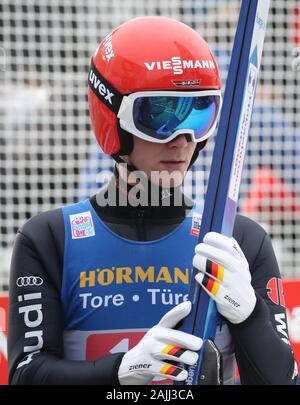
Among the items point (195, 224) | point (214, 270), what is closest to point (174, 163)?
point (195, 224)

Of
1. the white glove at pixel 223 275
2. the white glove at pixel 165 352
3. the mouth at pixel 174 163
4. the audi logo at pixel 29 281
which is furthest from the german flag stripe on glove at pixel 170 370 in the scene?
the mouth at pixel 174 163

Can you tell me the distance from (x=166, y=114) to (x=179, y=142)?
0.07 m

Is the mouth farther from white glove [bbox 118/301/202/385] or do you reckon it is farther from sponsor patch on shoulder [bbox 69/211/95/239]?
white glove [bbox 118/301/202/385]

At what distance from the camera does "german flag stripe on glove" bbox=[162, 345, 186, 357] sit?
1.79 meters

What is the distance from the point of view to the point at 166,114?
204 cm

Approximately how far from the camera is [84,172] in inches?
231

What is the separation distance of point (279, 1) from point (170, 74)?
14.5 ft

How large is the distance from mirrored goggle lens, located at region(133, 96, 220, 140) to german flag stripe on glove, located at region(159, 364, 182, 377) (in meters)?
0.54

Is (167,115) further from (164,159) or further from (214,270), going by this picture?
(214,270)

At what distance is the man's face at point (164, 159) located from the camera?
208 cm

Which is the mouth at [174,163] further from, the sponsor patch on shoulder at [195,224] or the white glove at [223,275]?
the white glove at [223,275]

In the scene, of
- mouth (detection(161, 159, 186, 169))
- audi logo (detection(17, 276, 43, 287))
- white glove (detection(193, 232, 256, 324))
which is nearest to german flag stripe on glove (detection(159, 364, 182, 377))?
white glove (detection(193, 232, 256, 324))

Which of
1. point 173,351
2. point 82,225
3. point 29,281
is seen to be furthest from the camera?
point 82,225
